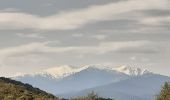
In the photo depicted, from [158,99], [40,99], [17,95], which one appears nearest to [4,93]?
[17,95]

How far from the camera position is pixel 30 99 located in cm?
16112

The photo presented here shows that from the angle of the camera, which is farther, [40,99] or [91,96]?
[91,96]

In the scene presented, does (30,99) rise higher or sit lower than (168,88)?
lower

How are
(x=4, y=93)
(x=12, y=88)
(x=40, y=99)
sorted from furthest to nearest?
(x=12, y=88)
(x=4, y=93)
(x=40, y=99)

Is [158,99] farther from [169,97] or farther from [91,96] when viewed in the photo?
[91,96]

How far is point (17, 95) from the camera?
168 metres

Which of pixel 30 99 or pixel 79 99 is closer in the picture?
pixel 30 99

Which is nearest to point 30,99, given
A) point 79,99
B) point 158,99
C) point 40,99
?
point 40,99

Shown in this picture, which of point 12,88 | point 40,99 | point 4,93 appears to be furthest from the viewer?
point 12,88

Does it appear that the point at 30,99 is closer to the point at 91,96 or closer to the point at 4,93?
the point at 4,93

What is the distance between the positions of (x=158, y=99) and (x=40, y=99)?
188 feet

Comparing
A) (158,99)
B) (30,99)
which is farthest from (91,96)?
(30,99)

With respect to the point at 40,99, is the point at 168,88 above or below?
above

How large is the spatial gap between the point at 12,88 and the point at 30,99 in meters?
27.3
